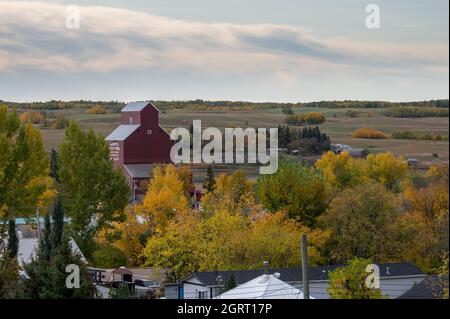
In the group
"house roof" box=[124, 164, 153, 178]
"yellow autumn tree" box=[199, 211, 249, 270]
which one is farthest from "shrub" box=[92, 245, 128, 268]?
"house roof" box=[124, 164, 153, 178]

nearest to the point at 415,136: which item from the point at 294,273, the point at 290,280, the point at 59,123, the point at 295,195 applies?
the point at 59,123

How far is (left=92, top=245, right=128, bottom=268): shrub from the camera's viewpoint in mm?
41666

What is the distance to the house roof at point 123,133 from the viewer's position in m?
81.8

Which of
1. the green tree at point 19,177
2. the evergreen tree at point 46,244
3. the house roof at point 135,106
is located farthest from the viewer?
the house roof at point 135,106

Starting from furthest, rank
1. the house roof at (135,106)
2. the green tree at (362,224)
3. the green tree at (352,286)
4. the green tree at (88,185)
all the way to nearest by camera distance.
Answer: the house roof at (135,106) → the green tree at (88,185) → the green tree at (362,224) → the green tree at (352,286)

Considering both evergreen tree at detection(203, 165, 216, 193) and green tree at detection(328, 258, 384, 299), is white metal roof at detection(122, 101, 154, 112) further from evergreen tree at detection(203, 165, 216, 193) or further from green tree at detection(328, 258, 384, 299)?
green tree at detection(328, 258, 384, 299)

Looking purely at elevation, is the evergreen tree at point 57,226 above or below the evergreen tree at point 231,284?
above

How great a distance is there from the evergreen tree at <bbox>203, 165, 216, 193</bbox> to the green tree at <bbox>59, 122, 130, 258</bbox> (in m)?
21.4

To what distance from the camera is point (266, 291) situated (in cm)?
2544

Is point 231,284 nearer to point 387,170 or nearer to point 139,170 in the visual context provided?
point 387,170

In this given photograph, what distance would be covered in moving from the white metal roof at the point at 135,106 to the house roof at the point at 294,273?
161 ft

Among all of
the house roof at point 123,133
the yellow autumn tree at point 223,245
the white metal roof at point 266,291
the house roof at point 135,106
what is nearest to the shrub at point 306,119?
the house roof at point 135,106

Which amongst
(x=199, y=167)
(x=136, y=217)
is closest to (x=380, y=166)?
(x=199, y=167)

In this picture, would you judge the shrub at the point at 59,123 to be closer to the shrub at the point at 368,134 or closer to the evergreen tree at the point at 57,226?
the shrub at the point at 368,134
